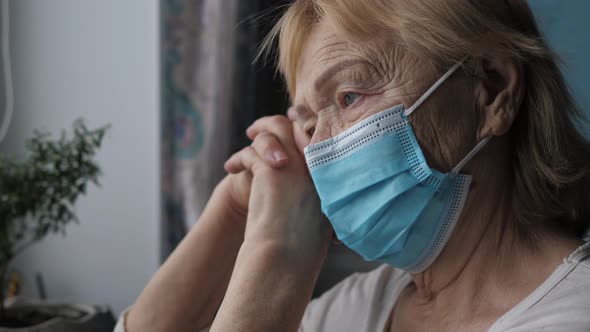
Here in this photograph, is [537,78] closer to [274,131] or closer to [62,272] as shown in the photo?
[274,131]

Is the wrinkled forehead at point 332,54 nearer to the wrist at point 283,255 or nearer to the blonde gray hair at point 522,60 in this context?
the blonde gray hair at point 522,60

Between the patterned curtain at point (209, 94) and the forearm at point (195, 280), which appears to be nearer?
the forearm at point (195, 280)

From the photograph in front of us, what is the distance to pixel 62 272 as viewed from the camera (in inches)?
109

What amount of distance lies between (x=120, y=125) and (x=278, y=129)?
1.40 meters

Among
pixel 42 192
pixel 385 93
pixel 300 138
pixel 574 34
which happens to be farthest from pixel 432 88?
pixel 42 192

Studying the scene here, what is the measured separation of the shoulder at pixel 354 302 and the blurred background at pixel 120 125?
0.69 metres

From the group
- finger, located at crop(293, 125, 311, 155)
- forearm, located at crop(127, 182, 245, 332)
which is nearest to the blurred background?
forearm, located at crop(127, 182, 245, 332)

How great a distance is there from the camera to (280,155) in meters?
1.29

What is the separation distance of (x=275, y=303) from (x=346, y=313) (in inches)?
12.2

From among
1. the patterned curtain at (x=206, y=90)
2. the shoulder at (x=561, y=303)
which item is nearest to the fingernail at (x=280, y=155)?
the shoulder at (x=561, y=303)

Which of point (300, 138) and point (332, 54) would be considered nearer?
point (332, 54)

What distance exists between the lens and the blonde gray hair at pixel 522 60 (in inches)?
40.7

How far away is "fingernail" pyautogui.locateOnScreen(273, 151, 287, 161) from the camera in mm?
1283

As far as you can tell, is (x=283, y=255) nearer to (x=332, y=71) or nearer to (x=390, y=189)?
(x=390, y=189)
